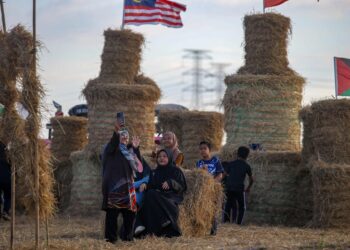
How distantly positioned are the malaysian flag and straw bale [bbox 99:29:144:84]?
2.50 meters

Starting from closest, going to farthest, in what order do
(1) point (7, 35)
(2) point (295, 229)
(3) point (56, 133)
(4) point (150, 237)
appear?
(1) point (7, 35) < (4) point (150, 237) < (2) point (295, 229) < (3) point (56, 133)

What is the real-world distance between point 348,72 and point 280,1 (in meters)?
2.33

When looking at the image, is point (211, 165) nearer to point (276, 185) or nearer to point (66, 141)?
point (276, 185)

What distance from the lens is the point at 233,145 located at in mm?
15258

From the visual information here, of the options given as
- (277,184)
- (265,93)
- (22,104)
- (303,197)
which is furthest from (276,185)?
(22,104)

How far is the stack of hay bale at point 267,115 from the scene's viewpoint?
579 inches

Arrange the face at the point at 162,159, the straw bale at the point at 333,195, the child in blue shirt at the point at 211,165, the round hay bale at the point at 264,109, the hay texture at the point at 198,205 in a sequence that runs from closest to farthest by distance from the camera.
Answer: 1. the face at the point at 162,159
2. the hay texture at the point at 198,205
3. the child in blue shirt at the point at 211,165
4. the straw bale at the point at 333,195
5. the round hay bale at the point at 264,109

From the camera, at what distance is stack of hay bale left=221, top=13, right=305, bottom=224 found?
579 inches

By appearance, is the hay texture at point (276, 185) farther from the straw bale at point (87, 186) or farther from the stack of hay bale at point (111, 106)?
the straw bale at point (87, 186)

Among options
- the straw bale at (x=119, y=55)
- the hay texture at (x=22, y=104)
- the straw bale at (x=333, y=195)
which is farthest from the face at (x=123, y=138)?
the straw bale at (x=119, y=55)

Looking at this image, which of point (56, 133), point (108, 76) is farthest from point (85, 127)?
point (108, 76)

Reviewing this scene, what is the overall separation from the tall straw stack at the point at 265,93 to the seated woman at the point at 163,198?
3.99 meters

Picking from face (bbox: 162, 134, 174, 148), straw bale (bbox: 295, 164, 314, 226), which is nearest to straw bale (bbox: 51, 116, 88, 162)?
straw bale (bbox: 295, 164, 314, 226)

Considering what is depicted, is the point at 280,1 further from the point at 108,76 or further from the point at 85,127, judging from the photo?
the point at 85,127
